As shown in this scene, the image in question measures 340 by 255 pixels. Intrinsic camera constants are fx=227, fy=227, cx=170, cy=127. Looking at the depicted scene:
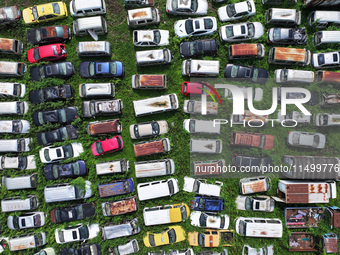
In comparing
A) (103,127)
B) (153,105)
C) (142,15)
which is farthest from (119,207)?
(142,15)

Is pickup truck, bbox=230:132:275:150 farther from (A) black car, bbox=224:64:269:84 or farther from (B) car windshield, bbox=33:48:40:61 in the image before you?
(B) car windshield, bbox=33:48:40:61

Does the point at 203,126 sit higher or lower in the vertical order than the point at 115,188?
higher

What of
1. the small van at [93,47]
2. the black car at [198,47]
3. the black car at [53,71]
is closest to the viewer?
the small van at [93,47]

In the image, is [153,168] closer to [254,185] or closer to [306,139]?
[254,185]

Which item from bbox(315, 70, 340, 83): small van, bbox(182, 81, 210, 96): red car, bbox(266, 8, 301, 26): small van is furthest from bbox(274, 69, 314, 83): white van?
bbox(182, 81, 210, 96): red car

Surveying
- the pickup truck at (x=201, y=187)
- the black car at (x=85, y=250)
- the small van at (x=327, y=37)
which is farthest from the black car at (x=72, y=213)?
the small van at (x=327, y=37)

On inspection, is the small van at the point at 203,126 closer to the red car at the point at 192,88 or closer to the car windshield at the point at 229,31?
the red car at the point at 192,88
